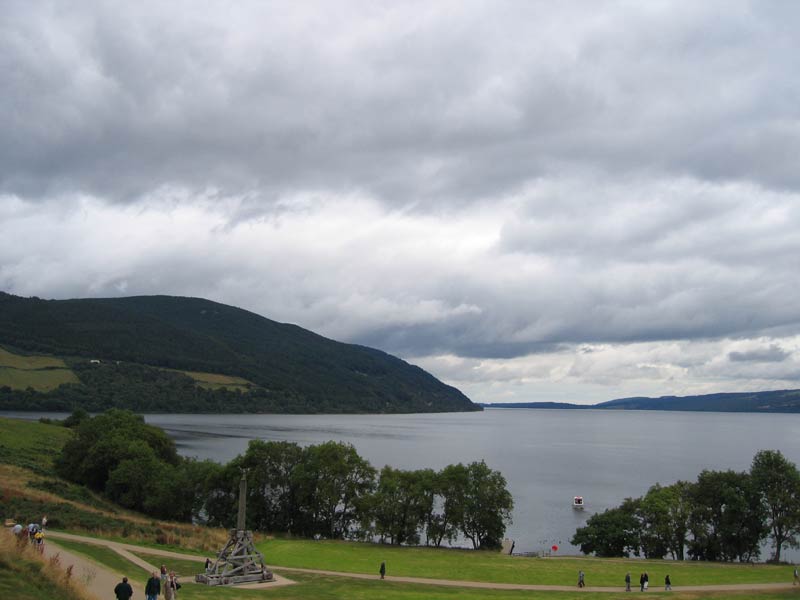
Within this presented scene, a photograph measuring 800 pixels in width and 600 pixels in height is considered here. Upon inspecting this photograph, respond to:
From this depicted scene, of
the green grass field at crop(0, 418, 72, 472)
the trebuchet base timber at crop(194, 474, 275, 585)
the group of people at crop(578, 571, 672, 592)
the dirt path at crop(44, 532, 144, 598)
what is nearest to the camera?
the dirt path at crop(44, 532, 144, 598)

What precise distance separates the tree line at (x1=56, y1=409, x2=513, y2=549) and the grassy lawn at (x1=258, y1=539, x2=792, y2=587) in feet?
24.4

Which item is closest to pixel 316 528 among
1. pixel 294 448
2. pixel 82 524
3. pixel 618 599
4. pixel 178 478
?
pixel 294 448

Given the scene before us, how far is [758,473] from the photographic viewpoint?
2709 inches

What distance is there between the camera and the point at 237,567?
145 ft

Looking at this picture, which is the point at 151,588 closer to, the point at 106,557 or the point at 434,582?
the point at 106,557

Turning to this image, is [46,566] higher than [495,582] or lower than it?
higher

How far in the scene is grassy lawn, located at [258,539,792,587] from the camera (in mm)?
50688

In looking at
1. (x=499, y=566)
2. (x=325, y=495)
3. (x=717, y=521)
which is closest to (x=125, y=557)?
(x=499, y=566)

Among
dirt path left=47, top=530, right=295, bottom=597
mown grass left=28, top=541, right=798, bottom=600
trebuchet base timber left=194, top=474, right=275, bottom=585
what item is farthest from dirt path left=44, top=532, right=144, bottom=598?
trebuchet base timber left=194, top=474, right=275, bottom=585

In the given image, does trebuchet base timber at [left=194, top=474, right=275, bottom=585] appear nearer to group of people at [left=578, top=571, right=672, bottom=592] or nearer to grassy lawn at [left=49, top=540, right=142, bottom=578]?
grassy lawn at [left=49, top=540, right=142, bottom=578]

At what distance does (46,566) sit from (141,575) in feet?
54.3

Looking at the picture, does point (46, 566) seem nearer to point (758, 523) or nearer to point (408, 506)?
point (408, 506)

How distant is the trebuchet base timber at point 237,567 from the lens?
4247 cm

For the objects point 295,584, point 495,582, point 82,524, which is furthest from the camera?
point 82,524
